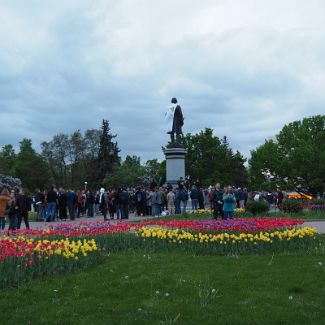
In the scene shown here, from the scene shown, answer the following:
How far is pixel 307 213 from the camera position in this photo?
2508 centimetres

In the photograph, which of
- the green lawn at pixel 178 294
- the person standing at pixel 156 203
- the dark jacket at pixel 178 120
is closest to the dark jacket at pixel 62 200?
the person standing at pixel 156 203

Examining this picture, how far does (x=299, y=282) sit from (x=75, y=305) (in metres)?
3.64

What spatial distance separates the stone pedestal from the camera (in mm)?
35969

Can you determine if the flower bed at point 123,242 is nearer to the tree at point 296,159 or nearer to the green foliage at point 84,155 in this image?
the tree at point 296,159

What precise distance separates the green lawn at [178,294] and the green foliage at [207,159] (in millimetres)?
69149

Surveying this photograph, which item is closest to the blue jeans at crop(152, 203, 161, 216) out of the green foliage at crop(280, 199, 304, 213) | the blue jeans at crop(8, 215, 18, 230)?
the green foliage at crop(280, 199, 304, 213)

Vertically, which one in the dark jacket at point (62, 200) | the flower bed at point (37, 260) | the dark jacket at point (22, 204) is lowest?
the flower bed at point (37, 260)

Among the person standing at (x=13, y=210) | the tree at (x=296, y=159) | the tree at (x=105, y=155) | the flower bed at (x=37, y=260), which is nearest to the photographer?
the flower bed at (x=37, y=260)

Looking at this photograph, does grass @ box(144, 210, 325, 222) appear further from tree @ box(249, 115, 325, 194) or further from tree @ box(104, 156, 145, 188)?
tree @ box(104, 156, 145, 188)

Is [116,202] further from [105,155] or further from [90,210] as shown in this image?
[105,155]

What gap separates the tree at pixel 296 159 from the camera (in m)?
64.4

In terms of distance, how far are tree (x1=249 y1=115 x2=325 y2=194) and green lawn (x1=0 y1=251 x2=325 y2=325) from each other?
56.1 metres

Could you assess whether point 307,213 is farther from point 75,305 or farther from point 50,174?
point 50,174

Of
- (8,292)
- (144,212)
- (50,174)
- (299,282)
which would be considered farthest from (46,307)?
(50,174)
